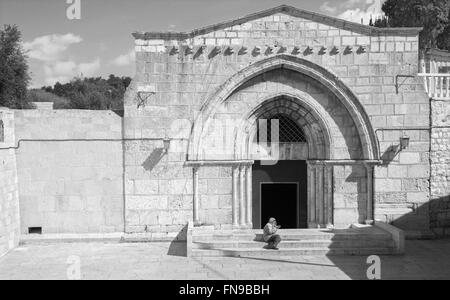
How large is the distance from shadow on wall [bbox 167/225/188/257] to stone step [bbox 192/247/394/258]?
0.51 m

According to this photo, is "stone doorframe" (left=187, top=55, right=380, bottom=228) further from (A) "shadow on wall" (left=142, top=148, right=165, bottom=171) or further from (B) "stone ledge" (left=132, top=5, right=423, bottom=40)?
(B) "stone ledge" (left=132, top=5, right=423, bottom=40)

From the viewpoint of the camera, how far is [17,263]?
1009 cm

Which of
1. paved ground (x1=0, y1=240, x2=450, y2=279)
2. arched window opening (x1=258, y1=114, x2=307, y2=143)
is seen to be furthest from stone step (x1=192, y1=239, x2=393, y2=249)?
arched window opening (x1=258, y1=114, x2=307, y2=143)

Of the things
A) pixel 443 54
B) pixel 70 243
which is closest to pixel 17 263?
pixel 70 243

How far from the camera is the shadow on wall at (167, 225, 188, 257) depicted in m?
10.9

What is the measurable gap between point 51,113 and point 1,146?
1.60 meters

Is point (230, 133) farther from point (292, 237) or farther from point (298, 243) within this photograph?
point (298, 243)

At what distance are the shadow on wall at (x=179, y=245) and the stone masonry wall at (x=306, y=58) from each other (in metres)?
0.33

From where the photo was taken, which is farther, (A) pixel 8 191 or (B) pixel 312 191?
(B) pixel 312 191

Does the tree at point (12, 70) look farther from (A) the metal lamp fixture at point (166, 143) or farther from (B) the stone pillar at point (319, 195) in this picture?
(B) the stone pillar at point (319, 195)

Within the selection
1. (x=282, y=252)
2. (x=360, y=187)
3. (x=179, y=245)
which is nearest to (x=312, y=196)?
(x=360, y=187)

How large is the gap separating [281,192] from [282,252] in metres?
2.87

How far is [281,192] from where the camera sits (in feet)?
43.4

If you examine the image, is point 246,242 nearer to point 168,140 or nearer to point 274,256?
point 274,256
